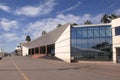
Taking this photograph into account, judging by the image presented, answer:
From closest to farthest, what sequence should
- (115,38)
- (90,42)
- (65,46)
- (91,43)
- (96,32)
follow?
(115,38) < (96,32) < (91,43) < (90,42) < (65,46)

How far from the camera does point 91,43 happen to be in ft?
191

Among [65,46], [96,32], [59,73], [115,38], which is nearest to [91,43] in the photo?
[96,32]

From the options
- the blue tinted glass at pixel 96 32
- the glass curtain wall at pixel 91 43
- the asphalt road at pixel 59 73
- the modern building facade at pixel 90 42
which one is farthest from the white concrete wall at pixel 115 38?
the asphalt road at pixel 59 73

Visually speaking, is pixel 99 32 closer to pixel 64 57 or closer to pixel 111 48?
pixel 111 48

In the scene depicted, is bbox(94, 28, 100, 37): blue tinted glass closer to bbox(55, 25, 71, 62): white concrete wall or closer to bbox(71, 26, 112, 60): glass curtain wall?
bbox(71, 26, 112, 60): glass curtain wall

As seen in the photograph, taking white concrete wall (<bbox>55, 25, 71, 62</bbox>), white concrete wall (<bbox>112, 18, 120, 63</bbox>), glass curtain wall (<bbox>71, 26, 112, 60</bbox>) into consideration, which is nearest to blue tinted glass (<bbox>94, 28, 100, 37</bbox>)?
glass curtain wall (<bbox>71, 26, 112, 60</bbox>)

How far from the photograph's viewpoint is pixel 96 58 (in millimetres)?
57312

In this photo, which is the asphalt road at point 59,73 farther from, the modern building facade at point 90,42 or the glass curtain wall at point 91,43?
the glass curtain wall at point 91,43

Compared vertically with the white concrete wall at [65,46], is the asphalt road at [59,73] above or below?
below

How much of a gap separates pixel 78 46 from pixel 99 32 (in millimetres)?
5606

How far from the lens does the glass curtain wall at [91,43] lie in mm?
56406

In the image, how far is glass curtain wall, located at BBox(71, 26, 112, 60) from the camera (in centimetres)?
5641

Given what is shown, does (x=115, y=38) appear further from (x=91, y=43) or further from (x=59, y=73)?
(x=59, y=73)

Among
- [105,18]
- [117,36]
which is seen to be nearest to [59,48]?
[117,36]
